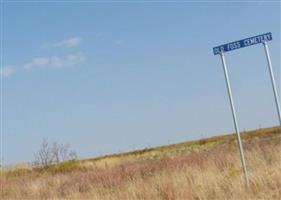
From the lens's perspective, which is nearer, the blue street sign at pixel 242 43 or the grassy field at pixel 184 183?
the blue street sign at pixel 242 43

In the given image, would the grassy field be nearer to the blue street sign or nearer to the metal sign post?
the metal sign post

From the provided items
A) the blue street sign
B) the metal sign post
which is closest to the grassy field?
the metal sign post

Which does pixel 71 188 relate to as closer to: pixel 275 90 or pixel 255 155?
pixel 255 155

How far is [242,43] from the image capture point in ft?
29.4

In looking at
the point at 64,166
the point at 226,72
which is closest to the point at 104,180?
the point at 226,72

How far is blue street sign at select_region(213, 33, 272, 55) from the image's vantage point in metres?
8.66

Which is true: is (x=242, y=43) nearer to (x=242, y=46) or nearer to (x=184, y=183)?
(x=242, y=46)

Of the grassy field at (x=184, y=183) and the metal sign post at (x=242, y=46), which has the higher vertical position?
the metal sign post at (x=242, y=46)

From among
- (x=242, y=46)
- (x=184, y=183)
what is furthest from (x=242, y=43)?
(x=184, y=183)

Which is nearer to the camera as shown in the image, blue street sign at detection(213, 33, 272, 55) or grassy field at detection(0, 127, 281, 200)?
blue street sign at detection(213, 33, 272, 55)

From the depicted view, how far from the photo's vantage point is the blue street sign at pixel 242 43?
8663 mm

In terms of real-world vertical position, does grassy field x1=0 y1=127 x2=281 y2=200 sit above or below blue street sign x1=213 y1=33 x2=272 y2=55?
below

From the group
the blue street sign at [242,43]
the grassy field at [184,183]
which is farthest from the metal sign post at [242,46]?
the grassy field at [184,183]

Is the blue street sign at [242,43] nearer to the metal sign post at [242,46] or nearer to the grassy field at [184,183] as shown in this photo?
the metal sign post at [242,46]
